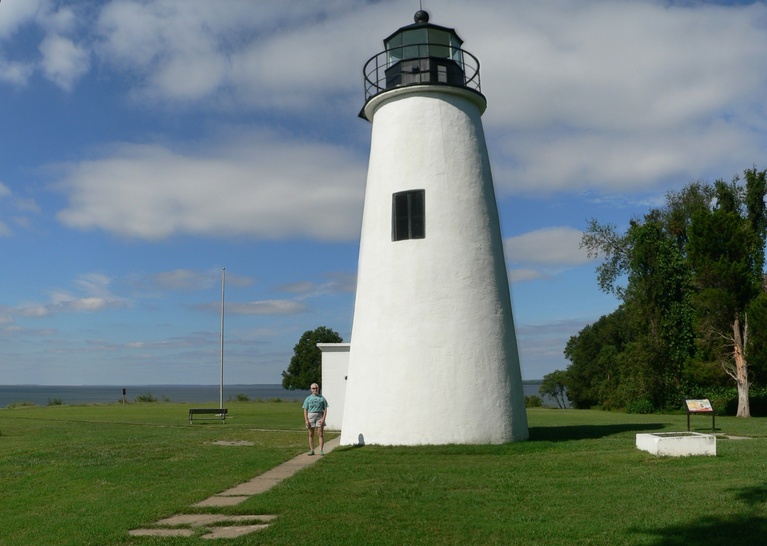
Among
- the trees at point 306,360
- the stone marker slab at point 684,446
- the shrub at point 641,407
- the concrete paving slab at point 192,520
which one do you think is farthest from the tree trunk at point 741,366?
the trees at point 306,360

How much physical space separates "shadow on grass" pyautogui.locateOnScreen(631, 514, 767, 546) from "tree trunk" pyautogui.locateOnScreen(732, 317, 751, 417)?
26.4 meters

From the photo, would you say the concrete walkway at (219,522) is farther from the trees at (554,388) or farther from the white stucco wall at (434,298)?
the trees at (554,388)

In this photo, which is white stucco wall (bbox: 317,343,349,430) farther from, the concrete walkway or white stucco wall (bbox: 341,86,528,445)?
the concrete walkway

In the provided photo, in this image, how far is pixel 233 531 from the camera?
24.2 feet

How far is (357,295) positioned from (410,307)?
6.58 feet

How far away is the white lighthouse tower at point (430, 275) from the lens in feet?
47.6

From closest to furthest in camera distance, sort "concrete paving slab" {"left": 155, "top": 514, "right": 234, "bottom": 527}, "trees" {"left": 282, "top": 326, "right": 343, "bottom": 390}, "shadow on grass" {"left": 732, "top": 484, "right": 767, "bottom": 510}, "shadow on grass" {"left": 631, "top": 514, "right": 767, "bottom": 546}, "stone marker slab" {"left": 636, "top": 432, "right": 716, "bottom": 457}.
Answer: "shadow on grass" {"left": 631, "top": 514, "right": 767, "bottom": 546}, "concrete paving slab" {"left": 155, "top": 514, "right": 234, "bottom": 527}, "shadow on grass" {"left": 732, "top": 484, "right": 767, "bottom": 510}, "stone marker slab" {"left": 636, "top": 432, "right": 716, "bottom": 457}, "trees" {"left": 282, "top": 326, "right": 343, "bottom": 390}

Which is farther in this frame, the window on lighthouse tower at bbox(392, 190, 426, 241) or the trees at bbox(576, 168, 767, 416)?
the trees at bbox(576, 168, 767, 416)

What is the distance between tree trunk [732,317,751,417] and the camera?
30297 millimetres

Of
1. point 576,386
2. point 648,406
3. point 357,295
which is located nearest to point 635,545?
point 357,295

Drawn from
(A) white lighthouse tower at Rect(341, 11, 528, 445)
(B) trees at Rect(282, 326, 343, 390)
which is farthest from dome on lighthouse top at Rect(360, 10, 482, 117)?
(B) trees at Rect(282, 326, 343, 390)

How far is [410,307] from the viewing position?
49.0 feet

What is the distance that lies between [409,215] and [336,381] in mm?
9439

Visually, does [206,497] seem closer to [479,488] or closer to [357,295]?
[479,488]
